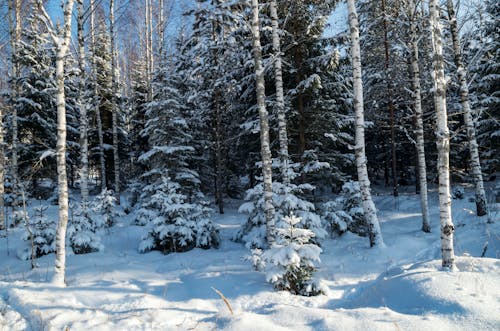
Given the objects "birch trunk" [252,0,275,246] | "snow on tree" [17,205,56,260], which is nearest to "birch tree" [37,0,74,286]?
"snow on tree" [17,205,56,260]

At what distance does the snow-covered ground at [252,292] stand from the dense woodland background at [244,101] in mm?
1294

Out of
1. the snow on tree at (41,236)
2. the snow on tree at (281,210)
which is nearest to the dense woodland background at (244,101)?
the snow on tree at (281,210)

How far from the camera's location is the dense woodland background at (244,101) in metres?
10.2

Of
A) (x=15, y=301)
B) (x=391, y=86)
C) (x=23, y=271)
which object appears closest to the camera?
(x=15, y=301)

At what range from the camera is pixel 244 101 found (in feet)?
45.6

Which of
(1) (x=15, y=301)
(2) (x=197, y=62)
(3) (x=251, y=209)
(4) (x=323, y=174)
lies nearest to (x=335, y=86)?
(4) (x=323, y=174)

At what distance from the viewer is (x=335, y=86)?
41.8ft

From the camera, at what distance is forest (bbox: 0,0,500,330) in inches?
200

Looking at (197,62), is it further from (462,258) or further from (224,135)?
(462,258)

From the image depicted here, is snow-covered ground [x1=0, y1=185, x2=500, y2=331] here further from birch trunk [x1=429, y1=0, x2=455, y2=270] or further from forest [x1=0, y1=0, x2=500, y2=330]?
birch trunk [x1=429, y1=0, x2=455, y2=270]

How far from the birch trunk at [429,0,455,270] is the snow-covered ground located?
46 centimetres

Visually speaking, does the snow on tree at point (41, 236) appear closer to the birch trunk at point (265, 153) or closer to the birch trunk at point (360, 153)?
the birch trunk at point (265, 153)

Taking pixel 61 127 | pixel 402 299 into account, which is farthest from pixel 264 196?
pixel 61 127

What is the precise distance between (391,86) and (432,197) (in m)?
6.54
